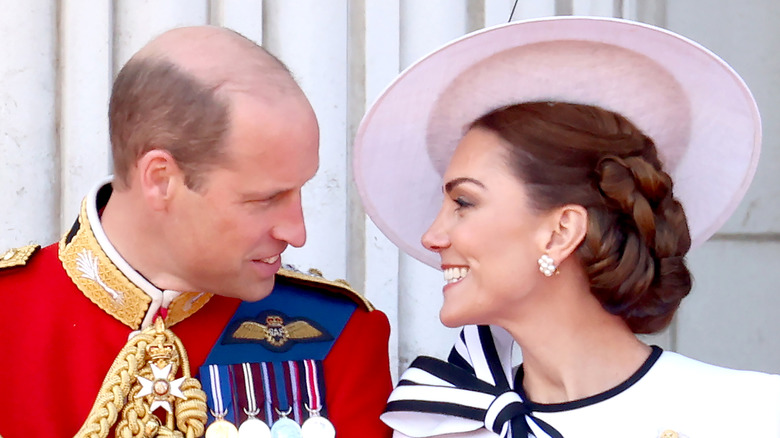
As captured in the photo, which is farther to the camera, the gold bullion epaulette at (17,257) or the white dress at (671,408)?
the gold bullion epaulette at (17,257)

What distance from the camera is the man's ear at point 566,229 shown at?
198 centimetres

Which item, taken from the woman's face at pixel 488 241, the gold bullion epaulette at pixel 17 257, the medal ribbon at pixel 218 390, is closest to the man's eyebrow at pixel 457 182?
the woman's face at pixel 488 241

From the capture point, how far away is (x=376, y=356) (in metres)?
2.18

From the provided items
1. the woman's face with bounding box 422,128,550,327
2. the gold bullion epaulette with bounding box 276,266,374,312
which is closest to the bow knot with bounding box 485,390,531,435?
the woman's face with bounding box 422,128,550,327

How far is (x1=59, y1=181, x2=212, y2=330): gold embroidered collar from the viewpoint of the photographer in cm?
201

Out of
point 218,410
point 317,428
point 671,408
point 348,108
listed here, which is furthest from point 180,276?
point 348,108

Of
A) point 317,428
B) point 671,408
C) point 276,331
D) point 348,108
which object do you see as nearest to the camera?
point 671,408

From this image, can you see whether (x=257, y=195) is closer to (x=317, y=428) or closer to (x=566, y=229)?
(x=317, y=428)

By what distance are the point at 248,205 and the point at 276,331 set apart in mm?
272

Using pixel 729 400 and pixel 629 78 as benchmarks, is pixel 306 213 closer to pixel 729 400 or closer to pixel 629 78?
pixel 629 78

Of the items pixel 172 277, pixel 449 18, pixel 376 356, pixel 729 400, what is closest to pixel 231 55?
pixel 172 277

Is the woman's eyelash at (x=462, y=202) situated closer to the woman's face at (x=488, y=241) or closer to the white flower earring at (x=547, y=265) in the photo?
the woman's face at (x=488, y=241)

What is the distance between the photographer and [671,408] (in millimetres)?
1937

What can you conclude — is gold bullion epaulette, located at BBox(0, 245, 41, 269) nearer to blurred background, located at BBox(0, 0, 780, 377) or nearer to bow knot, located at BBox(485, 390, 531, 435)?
blurred background, located at BBox(0, 0, 780, 377)
